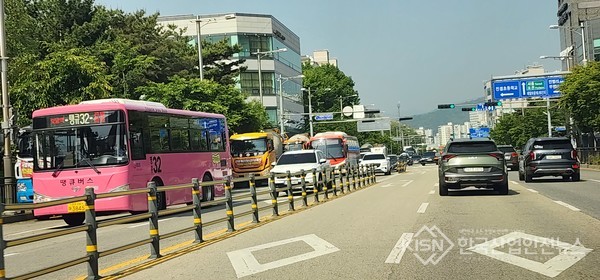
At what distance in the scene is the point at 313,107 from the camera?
100875 millimetres

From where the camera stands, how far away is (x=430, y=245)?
389 inches

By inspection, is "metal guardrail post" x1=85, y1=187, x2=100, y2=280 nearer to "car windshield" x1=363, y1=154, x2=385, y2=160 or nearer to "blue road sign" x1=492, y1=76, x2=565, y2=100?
"car windshield" x1=363, y1=154, x2=385, y2=160

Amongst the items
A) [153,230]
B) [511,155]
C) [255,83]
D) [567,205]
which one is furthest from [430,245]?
[255,83]

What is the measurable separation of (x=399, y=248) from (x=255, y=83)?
211 feet

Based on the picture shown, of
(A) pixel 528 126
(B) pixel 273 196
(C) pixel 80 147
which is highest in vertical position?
(A) pixel 528 126

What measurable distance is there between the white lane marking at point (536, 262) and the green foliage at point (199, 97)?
2962cm

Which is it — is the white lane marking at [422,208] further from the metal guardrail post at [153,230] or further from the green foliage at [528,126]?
the green foliage at [528,126]

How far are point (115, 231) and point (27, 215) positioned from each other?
8.56m

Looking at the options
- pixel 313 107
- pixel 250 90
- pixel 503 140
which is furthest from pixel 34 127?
pixel 503 140

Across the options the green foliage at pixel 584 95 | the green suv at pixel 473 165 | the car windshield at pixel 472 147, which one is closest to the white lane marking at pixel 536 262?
the green suv at pixel 473 165

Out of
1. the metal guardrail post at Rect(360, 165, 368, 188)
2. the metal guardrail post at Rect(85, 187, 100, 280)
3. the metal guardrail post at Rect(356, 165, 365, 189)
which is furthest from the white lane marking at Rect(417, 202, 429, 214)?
the metal guardrail post at Rect(360, 165, 368, 188)

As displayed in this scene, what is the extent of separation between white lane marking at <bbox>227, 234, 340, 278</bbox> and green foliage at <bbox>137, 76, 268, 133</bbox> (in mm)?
28080

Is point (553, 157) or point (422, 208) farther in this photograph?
point (553, 157)

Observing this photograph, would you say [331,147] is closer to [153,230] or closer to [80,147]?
[80,147]
